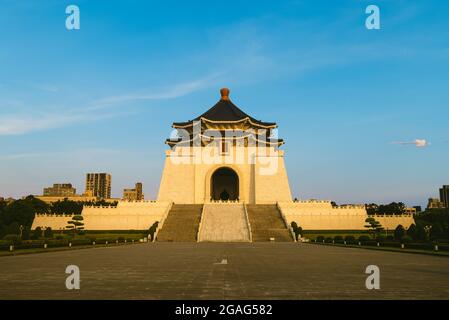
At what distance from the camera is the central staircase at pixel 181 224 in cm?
3188

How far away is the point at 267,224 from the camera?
113 ft

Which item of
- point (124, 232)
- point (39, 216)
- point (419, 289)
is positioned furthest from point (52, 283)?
point (39, 216)

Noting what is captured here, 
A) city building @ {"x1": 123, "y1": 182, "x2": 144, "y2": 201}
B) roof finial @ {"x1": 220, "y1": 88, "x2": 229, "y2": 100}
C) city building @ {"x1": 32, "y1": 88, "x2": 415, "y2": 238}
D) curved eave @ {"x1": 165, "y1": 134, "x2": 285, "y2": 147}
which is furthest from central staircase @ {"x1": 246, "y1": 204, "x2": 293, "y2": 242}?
city building @ {"x1": 123, "y1": 182, "x2": 144, "y2": 201}

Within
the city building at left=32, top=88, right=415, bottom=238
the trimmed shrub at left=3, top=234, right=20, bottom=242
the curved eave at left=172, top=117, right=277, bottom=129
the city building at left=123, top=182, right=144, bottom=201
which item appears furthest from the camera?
the city building at left=123, top=182, right=144, bottom=201

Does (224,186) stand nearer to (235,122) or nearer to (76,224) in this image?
(235,122)

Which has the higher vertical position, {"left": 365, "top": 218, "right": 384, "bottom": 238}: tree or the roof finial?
the roof finial

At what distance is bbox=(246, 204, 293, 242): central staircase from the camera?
31.6 m

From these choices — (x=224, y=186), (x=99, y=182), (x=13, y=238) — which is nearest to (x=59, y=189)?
(x=99, y=182)

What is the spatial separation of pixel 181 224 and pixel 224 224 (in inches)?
139

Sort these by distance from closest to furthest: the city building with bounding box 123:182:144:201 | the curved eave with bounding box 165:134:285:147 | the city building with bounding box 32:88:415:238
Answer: the city building with bounding box 32:88:415:238 → the curved eave with bounding box 165:134:285:147 → the city building with bounding box 123:182:144:201

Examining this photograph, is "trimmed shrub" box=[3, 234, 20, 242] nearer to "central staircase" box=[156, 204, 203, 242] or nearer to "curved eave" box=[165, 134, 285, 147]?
"central staircase" box=[156, 204, 203, 242]

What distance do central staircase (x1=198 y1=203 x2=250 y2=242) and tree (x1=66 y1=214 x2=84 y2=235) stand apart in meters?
10.9

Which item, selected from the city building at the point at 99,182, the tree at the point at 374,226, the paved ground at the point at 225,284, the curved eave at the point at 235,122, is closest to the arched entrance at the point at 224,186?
the curved eave at the point at 235,122
